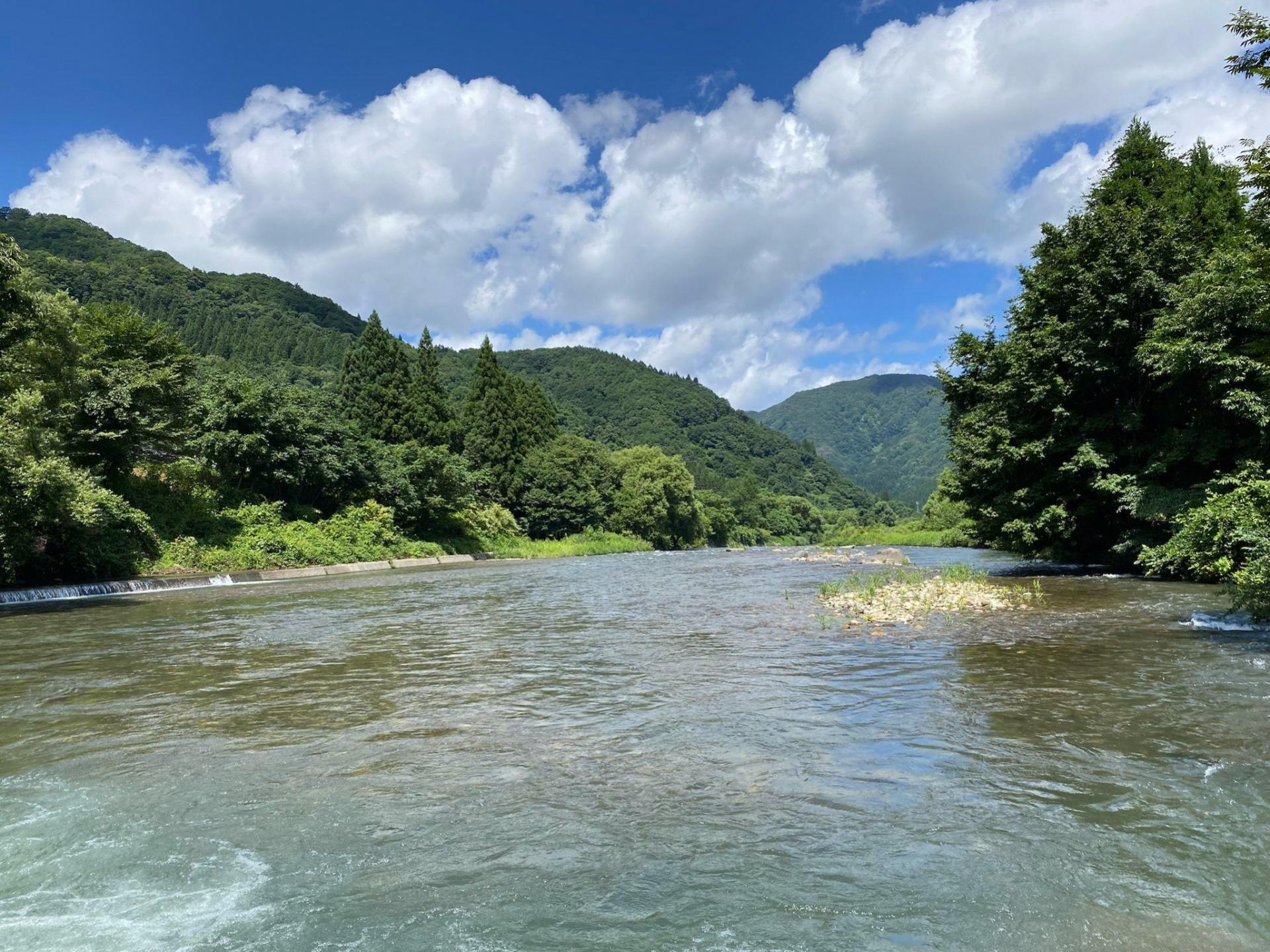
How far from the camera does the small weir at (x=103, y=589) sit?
2438 centimetres

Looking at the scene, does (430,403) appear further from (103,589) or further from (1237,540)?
(1237,540)

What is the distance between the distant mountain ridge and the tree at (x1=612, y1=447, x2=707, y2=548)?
39.3m

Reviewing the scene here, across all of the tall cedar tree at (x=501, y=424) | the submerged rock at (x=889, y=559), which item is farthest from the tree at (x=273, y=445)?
the submerged rock at (x=889, y=559)

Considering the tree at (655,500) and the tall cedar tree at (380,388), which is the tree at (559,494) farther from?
the tall cedar tree at (380,388)

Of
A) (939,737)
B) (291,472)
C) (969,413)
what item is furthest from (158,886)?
(291,472)

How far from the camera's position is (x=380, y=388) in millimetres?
67500

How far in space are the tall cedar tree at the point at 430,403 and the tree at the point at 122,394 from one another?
29638 mm

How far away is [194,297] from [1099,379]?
165170 mm

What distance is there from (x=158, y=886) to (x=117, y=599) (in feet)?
80.7

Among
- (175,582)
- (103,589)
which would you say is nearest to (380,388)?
(175,582)

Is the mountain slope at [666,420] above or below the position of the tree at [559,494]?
above

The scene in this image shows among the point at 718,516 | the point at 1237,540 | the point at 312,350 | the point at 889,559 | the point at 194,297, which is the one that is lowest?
the point at 889,559

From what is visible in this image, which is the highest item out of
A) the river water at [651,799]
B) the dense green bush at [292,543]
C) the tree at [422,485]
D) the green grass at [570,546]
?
the tree at [422,485]

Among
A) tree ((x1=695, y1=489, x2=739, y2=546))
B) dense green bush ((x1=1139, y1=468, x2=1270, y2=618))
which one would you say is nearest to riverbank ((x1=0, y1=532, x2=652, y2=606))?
dense green bush ((x1=1139, y1=468, x2=1270, y2=618))
